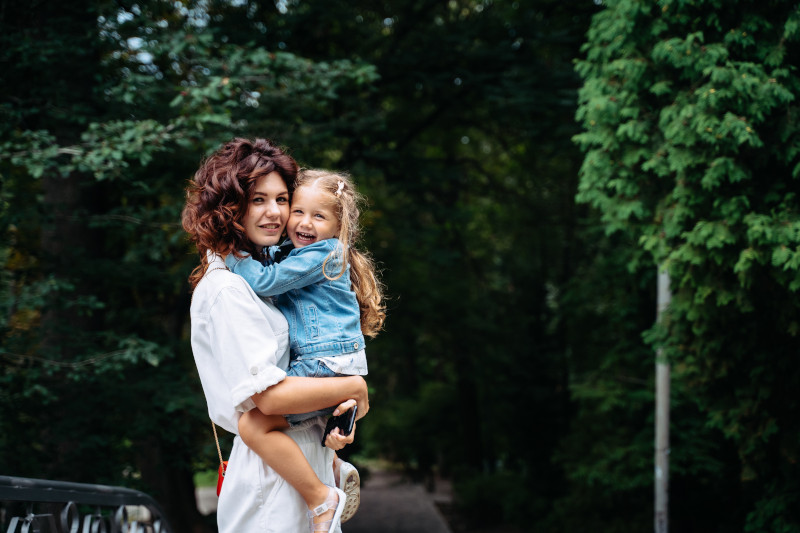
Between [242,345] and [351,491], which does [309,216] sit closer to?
[242,345]

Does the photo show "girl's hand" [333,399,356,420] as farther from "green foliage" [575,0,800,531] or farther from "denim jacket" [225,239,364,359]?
"green foliage" [575,0,800,531]

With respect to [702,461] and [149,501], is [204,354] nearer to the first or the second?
[149,501]

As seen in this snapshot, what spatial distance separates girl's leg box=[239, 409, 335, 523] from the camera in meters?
1.80

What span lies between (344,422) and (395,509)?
15.8 metres

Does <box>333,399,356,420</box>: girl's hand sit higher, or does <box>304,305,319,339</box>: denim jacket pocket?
<box>304,305,319,339</box>: denim jacket pocket

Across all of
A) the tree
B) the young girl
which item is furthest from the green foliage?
the young girl

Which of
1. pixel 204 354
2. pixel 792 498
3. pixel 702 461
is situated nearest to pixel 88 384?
pixel 204 354

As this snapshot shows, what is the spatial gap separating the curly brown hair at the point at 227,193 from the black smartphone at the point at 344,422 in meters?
0.56

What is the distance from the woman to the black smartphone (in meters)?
0.02

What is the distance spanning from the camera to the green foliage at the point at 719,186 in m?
4.25

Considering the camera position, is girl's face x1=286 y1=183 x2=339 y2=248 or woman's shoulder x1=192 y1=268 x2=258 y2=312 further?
girl's face x1=286 y1=183 x2=339 y2=248

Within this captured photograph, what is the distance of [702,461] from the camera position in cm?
938

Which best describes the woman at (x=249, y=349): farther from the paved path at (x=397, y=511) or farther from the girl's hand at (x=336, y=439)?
the paved path at (x=397, y=511)

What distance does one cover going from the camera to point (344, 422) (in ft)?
6.27
